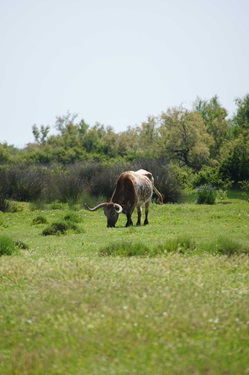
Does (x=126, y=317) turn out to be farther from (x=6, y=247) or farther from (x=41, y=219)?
(x=41, y=219)

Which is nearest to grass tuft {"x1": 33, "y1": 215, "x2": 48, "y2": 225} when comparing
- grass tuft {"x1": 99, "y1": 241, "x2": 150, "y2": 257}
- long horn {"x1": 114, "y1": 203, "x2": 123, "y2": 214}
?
long horn {"x1": 114, "y1": 203, "x2": 123, "y2": 214}

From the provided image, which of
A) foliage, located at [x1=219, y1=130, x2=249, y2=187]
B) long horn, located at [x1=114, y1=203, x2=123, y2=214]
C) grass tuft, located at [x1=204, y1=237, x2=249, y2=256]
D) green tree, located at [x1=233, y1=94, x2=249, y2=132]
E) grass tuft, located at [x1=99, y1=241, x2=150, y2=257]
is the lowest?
grass tuft, located at [x1=99, y1=241, x2=150, y2=257]

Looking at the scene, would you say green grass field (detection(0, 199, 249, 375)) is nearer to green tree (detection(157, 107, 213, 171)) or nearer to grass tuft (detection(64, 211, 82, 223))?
grass tuft (detection(64, 211, 82, 223))

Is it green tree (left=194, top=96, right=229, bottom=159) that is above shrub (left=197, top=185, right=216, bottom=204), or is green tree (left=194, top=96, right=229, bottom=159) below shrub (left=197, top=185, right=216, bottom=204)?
above

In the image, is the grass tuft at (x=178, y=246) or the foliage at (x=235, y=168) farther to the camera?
the foliage at (x=235, y=168)

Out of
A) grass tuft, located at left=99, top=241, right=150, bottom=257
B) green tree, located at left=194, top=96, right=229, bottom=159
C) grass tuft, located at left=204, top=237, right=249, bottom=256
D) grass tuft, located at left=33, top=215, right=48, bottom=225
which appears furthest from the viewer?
green tree, located at left=194, top=96, right=229, bottom=159

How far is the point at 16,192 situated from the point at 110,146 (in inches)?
1433

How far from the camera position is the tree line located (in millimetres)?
38688

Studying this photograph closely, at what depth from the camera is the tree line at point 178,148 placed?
3869cm

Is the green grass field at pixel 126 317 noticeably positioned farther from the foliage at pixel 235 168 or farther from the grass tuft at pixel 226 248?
the foliage at pixel 235 168

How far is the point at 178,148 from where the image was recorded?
49.4 m

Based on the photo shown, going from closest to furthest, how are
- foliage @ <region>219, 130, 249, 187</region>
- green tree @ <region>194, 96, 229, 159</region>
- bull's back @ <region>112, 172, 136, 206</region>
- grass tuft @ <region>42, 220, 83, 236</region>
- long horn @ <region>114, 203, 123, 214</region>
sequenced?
grass tuft @ <region>42, 220, 83, 236</region>
long horn @ <region>114, 203, 123, 214</region>
bull's back @ <region>112, 172, 136, 206</region>
foliage @ <region>219, 130, 249, 187</region>
green tree @ <region>194, 96, 229, 159</region>

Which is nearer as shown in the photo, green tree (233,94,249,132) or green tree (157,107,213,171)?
green tree (157,107,213,171)

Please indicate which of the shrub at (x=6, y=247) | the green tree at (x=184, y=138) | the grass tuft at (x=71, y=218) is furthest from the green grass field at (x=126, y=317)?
the green tree at (x=184, y=138)
